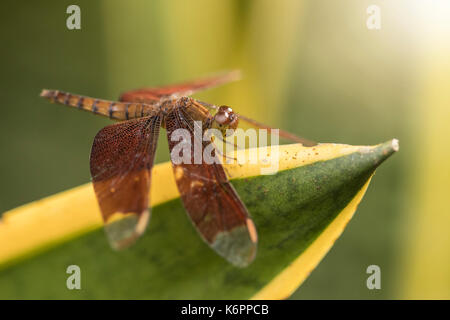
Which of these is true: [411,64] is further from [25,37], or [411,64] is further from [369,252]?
[25,37]

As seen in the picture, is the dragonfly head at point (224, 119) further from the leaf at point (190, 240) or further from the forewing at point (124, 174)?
the leaf at point (190, 240)

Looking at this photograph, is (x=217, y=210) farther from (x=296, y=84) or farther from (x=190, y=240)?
(x=296, y=84)

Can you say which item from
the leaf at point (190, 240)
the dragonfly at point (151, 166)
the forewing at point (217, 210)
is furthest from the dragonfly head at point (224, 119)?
the leaf at point (190, 240)

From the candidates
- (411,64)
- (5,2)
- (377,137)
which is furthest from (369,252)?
(5,2)

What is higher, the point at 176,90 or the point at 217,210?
the point at 176,90

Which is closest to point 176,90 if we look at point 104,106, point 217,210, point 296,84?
point 104,106

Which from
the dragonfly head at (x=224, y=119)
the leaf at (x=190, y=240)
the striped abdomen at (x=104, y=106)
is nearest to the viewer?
the leaf at (x=190, y=240)
